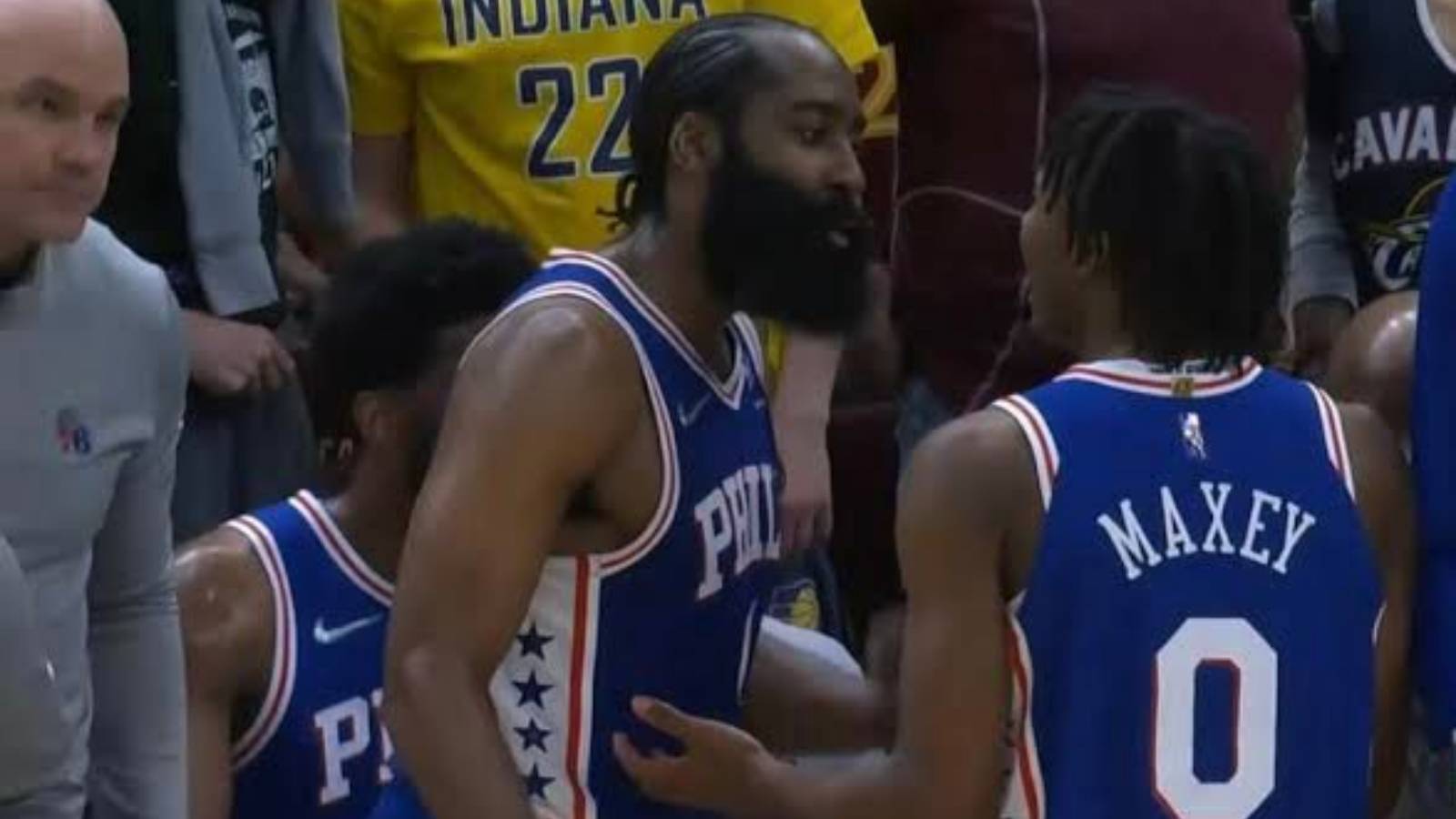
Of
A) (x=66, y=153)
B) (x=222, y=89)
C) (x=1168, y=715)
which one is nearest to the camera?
(x=66, y=153)

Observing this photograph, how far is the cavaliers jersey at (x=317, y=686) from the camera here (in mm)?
4652

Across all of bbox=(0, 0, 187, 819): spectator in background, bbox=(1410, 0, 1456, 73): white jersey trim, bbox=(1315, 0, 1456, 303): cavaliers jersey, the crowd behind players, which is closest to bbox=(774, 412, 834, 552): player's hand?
the crowd behind players

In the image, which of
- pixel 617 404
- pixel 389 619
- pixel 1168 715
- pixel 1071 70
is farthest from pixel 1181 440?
pixel 1071 70

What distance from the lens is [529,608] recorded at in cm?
431

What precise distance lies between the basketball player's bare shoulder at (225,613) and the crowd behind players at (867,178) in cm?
10

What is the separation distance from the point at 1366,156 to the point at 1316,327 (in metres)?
A: 0.29

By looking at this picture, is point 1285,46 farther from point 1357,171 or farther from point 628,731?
point 628,731

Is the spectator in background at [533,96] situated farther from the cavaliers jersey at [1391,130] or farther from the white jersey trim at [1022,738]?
the white jersey trim at [1022,738]

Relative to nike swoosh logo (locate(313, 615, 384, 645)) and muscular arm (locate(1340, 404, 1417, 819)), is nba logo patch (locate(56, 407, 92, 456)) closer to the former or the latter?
nike swoosh logo (locate(313, 615, 384, 645))

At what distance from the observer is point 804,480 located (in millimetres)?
5352

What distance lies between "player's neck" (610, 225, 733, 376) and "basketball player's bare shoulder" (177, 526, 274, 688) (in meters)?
0.67

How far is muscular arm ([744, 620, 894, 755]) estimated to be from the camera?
15.5 feet

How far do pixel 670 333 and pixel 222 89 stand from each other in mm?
1203

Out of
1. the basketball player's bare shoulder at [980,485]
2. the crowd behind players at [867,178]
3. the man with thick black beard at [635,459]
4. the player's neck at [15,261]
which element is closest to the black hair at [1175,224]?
the basketball player's bare shoulder at [980,485]
